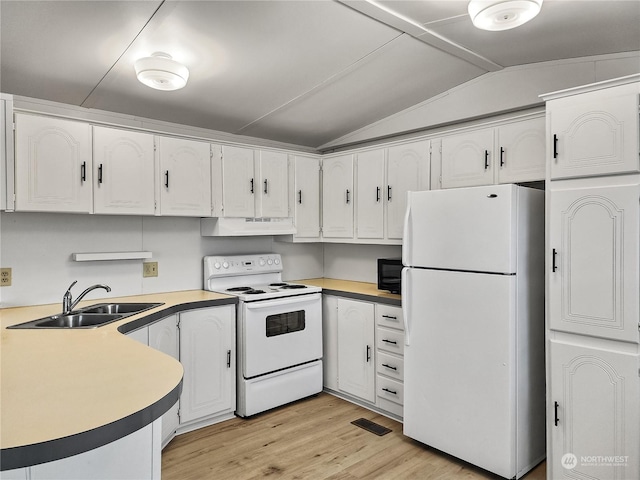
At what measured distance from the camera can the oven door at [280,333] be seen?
3193 mm

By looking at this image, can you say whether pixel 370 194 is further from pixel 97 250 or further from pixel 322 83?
pixel 97 250

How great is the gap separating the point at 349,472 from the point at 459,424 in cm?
71

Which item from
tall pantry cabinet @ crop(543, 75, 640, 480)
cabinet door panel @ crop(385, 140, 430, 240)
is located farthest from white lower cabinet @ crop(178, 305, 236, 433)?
tall pantry cabinet @ crop(543, 75, 640, 480)

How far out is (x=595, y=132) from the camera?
6.97 feet

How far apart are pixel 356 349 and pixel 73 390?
2.46m

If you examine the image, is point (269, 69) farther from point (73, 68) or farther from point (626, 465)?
point (626, 465)

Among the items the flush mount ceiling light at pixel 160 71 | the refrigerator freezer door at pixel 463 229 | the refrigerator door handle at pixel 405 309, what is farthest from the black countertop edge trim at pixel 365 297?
the flush mount ceiling light at pixel 160 71

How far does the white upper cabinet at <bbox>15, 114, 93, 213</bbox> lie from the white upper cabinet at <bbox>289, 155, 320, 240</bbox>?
5.51ft

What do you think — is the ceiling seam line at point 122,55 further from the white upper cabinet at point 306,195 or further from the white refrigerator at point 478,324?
the white refrigerator at point 478,324

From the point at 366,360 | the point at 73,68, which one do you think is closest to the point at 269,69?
the point at 73,68

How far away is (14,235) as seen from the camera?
2748 mm

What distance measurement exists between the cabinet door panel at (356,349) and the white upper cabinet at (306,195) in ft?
2.55

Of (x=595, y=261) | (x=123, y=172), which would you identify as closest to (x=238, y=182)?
(x=123, y=172)

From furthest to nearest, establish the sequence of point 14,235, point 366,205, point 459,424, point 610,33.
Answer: point 366,205, point 14,235, point 459,424, point 610,33
